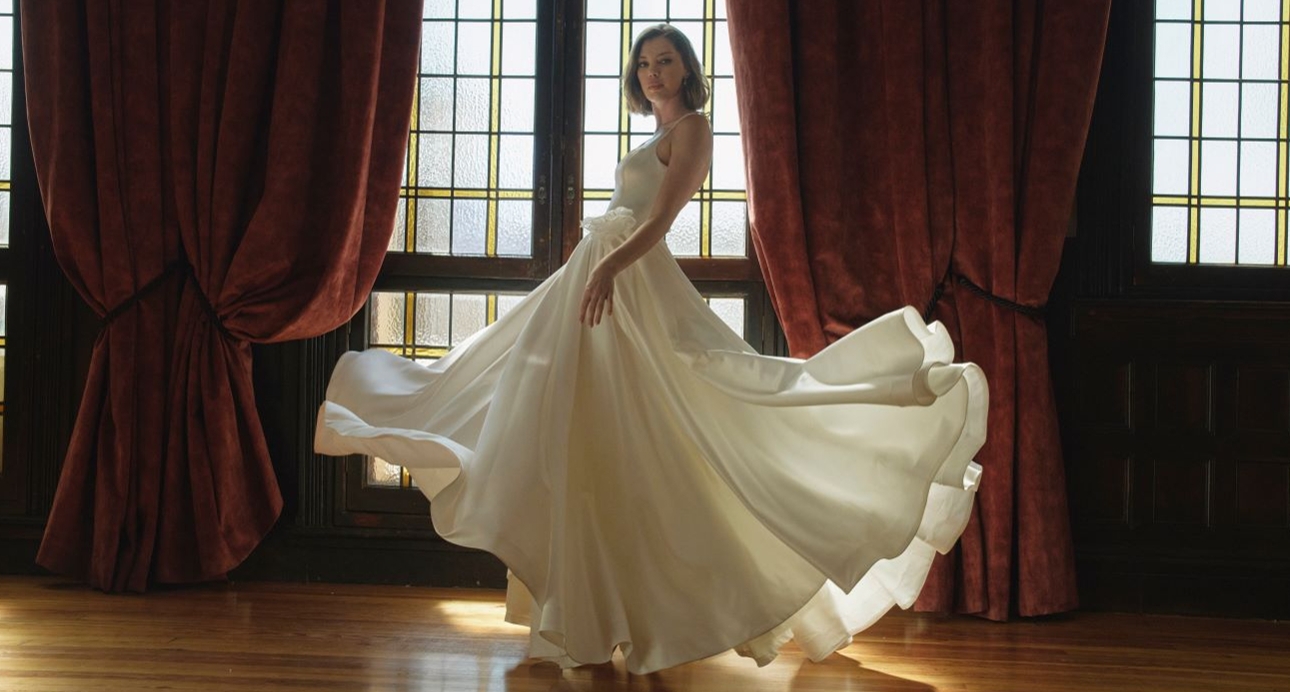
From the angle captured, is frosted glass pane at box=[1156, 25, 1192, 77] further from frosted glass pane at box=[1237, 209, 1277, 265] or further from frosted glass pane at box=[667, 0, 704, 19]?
frosted glass pane at box=[667, 0, 704, 19]

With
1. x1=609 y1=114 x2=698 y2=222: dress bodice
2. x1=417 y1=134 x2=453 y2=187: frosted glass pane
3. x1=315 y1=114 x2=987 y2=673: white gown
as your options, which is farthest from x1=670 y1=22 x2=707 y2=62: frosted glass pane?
x1=315 y1=114 x2=987 y2=673: white gown

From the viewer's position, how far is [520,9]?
13.4 feet

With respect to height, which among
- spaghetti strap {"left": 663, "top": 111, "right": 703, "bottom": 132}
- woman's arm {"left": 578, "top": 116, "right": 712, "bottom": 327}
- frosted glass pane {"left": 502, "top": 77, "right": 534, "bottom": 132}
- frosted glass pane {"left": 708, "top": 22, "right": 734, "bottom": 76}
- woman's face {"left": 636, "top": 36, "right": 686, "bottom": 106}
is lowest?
woman's arm {"left": 578, "top": 116, "right": 712, "bottom": 327}

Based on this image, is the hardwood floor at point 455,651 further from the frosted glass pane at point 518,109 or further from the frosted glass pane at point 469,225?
the frosted glass pane at point 518,109

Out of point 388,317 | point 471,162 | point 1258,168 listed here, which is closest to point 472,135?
point 471,162

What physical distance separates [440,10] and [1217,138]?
286 centimetres

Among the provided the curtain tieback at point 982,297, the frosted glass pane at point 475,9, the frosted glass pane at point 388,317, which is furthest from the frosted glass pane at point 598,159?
the curtain tieback at point 982,297

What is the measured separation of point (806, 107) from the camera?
147 inches

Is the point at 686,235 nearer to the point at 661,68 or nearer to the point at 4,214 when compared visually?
the point at 661,68

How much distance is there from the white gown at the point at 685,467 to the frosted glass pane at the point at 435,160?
4.25ft

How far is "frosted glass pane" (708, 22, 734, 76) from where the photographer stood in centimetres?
402

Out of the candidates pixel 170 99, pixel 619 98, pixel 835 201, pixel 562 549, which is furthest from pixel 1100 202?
pixel 170 99

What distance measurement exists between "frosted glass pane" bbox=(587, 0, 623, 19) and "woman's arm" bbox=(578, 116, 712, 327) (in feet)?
4.14

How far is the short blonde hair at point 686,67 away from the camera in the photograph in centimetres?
302
